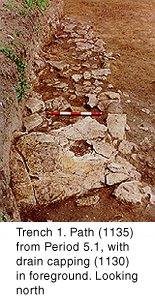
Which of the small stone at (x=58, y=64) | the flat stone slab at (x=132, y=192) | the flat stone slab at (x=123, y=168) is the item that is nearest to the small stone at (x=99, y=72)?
the small stone at (x=58, y=64)

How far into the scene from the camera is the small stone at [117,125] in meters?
3.47

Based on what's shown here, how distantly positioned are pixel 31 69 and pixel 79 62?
1.03 meters

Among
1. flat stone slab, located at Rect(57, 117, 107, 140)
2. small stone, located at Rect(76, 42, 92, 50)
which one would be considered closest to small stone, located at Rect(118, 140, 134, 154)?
flat stone slab, located at Rect(57, 117, 107, 140)

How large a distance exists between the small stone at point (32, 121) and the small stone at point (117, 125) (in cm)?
94

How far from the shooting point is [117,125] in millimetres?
3586

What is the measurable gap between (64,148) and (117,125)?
0.85 m

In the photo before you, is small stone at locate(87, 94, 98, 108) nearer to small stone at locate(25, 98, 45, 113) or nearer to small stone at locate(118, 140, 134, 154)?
small stone at locate(25, 98, 45, 113)

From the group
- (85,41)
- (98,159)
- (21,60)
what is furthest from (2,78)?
(85,41)

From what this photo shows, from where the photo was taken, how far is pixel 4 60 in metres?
3.40

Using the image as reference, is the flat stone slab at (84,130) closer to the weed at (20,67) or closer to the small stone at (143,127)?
the small stone at (143,127)

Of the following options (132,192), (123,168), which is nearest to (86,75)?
(123,168)

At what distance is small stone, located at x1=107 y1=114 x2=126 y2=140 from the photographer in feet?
11.4

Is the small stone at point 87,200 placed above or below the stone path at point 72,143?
below

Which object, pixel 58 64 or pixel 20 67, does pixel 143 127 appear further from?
pixel 58 64
